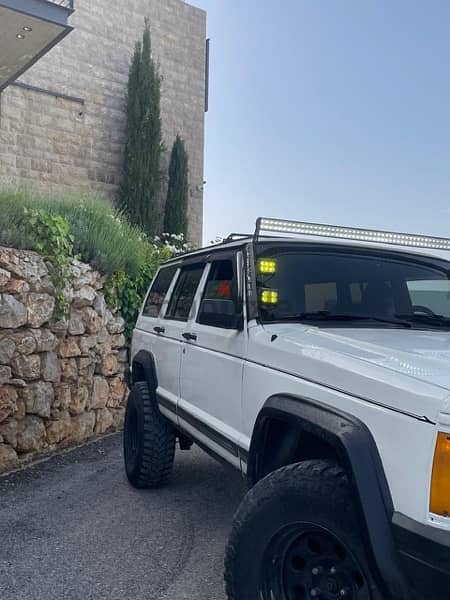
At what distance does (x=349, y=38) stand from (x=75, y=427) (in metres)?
7.63

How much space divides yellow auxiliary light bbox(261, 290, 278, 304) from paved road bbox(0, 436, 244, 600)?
1.16 m

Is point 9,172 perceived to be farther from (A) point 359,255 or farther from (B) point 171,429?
(A) point 359,255

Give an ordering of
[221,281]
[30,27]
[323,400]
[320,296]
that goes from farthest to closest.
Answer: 1. [30,27]
2. [221,281]
3. [320,296]
4. [323,400]

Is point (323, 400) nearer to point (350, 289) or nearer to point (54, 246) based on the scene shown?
point (350, 289)

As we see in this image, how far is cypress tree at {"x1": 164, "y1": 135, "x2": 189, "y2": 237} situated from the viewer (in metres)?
18.1

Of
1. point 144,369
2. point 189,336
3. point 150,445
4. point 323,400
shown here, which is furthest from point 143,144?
point 323,400

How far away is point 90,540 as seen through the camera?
402 centimetres

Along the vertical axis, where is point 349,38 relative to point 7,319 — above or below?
above

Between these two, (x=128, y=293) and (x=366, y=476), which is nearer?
(x=366, y=476)

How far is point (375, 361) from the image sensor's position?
242 centimetres

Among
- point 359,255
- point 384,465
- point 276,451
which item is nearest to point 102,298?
point 359,255

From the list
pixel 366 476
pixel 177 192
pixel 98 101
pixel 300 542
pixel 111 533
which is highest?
pixel 98 101

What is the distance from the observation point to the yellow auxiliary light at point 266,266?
3535 millimetres

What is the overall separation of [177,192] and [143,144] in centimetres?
176
